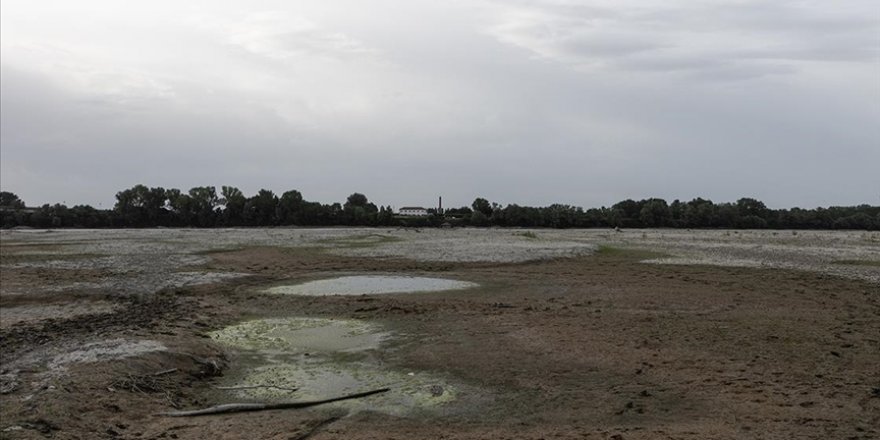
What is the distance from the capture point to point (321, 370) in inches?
468

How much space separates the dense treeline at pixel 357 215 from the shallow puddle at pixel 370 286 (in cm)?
8784

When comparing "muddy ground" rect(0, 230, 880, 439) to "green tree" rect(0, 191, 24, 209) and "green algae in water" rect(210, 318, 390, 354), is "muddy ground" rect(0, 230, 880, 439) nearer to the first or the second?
"green algae in water" rect(210, 318, 390, 354)

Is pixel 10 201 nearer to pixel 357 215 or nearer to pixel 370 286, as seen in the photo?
pixel 357 215

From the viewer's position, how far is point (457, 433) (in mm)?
8188

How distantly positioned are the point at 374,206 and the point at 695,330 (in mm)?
115635

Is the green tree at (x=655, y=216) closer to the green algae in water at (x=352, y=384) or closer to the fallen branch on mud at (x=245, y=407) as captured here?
the green algae in water at (x=352, y=384)

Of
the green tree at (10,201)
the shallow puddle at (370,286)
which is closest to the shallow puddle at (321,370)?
the shallow puddle at (370,286)

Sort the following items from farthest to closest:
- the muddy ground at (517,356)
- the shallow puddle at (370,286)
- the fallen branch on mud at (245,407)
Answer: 1. the shallow puddle at (370,286)
2. the fallen branch on mud at (245,407)
3. the muddy ground at (517,356)

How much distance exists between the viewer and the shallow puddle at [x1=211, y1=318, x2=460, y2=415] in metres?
10.0

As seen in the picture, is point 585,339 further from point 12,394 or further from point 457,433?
point 12,394

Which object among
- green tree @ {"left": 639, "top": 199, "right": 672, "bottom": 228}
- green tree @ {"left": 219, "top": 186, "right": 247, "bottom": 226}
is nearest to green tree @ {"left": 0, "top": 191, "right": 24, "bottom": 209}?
green tree @ {"left": 219, "top": 186, "right": 247, "bottom": 226}

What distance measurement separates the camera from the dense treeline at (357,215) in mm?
109938

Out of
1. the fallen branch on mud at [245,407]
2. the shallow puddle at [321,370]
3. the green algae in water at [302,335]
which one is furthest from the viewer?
the green algae in water at [302,335]

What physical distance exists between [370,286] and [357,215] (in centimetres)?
9496
